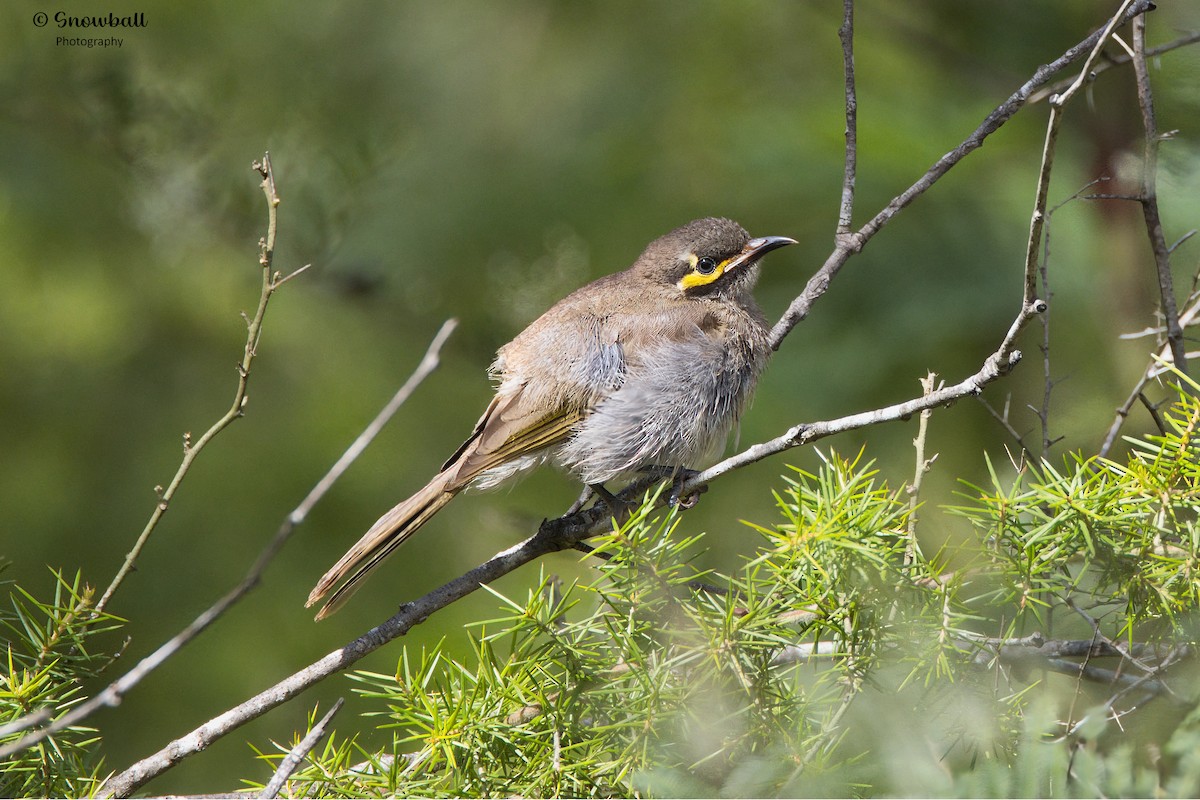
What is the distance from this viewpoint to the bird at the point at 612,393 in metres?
4.21

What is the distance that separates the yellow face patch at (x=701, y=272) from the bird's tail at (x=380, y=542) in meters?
1.52

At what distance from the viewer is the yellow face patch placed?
4844 millimetres

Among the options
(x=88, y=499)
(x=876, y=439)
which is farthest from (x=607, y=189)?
(x=88, y=499)

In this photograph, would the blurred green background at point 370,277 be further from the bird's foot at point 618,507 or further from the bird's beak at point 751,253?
the bird's foot at point 618,507

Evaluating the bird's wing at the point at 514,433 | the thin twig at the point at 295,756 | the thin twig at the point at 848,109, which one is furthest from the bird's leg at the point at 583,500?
the thin twig at the point at 295,756

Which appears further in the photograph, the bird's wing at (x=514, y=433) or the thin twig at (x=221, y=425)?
the bird's wing at (x=514, y=433)

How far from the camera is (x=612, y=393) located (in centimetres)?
429

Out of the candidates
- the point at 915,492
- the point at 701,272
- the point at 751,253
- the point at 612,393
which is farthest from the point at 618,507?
the point at 751,253

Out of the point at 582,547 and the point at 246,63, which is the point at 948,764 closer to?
the point at 582,547

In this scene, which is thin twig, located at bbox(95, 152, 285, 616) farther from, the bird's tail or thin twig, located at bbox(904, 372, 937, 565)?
thin twig, located at bbox(904, 372, 937, 565)

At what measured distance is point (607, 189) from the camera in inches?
277

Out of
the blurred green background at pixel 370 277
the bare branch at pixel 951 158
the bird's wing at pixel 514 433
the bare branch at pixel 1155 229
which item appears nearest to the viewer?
the bare branch at pixel 1155 229

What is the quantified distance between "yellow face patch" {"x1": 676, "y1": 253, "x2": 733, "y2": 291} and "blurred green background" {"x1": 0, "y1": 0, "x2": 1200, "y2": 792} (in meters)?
1.28

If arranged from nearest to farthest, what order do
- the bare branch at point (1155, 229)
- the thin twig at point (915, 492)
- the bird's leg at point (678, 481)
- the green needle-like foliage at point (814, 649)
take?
the green needle-like foliage at point (814, 649), the thin twig at point (915, 492), the bare branch at point (1155, 229), the bird's leg at point (678, 481)
